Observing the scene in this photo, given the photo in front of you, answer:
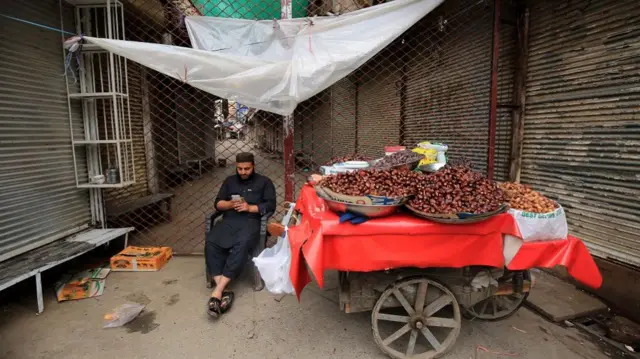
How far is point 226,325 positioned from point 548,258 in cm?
259

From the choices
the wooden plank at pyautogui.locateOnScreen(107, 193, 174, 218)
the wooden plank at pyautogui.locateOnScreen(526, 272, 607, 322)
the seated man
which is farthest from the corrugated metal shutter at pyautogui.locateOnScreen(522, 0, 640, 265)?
the wooden plank at pyautogui.locateOnScreen(107, 193, 174, 218)

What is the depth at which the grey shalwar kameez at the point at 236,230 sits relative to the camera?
3.11 metres

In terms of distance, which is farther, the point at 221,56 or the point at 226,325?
the point at 221,56

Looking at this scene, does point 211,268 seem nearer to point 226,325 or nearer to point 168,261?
point 226,325

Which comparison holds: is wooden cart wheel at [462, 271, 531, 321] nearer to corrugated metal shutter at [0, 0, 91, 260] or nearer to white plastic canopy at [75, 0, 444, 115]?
white plastic canopy at [75, 0, 444, 115]

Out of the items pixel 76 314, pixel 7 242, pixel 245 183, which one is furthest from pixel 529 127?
pixel 7 242

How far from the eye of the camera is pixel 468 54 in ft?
Result: 14.1

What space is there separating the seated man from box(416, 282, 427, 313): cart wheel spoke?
1.74 m

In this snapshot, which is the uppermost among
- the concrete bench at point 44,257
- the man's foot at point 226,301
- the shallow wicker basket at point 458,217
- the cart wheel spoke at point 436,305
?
the shallow wicker basket at point 458,217

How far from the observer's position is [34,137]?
329 cm

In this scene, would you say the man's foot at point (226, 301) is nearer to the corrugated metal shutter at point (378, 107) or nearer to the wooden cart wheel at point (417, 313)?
the wooden cart wheel at point (417, 313)

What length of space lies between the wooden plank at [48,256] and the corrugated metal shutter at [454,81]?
482 cm

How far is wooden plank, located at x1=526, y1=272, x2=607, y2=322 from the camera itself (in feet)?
9.30

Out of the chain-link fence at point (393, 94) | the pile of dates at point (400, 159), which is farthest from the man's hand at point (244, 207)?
the pile of dates at point (400, 159)
